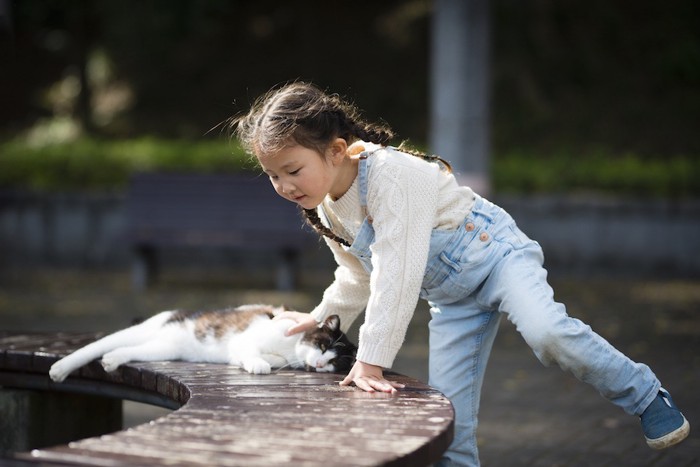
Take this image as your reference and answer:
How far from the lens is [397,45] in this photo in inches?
702

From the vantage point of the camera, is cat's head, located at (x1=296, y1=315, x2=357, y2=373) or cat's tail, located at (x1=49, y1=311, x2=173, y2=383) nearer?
cat's head, located at (x1=296, y1=315, x2=357, y2=373)

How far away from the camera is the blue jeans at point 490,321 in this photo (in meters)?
3.28

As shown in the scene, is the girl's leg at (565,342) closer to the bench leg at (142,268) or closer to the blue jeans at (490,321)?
the blue jeans at (490,321)

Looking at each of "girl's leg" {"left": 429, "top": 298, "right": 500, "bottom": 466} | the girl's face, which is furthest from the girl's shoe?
the girl's face

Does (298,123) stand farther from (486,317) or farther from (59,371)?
(59,371)

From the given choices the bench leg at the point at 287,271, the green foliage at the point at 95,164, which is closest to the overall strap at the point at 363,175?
the bench leg at the point at 287,271

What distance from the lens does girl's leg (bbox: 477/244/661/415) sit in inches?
128

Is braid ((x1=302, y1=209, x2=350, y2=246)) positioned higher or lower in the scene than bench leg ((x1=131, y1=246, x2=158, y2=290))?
higher

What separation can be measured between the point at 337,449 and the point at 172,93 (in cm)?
1624

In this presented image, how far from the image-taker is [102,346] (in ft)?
12.7

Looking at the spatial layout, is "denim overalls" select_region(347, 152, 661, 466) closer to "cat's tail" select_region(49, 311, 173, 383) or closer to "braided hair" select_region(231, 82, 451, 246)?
"braided hair" select_region(231, 82, 451, 246)

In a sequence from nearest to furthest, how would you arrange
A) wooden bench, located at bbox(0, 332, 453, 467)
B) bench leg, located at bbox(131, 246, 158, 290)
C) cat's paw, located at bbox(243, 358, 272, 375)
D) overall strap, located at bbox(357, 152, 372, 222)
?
wooden bench, located at bbox(0, 332, 453, 467)
overall strap, located at bbox(357, 152, 372, 222)
cat's paw, located at bbox(243, 358, 272, 375)
bench leg, located at bbox(131, 246, 158, 290)

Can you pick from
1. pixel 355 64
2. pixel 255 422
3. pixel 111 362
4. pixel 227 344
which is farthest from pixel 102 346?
pixel 355 64

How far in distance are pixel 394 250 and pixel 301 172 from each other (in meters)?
0.37
